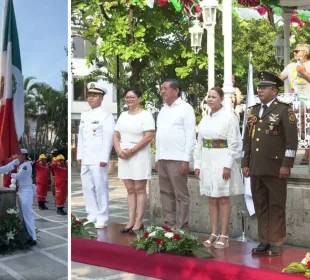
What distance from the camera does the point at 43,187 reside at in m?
3.10

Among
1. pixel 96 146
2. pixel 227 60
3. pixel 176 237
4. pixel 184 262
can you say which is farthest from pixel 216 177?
pixel 227 60

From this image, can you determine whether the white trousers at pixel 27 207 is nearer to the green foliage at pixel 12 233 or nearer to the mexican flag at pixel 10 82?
the green foliage at pixel 12 233

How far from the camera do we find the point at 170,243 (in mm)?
6004

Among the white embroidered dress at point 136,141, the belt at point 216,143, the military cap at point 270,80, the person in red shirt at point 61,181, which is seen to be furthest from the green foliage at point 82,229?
the person in red shirt at point 61,181

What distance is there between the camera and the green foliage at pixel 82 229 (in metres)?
6.96

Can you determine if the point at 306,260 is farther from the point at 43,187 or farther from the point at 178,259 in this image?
the point at 43,187

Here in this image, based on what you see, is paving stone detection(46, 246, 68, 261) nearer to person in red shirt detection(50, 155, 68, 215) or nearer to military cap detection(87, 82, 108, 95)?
person in red shirt detection(50, 155, 68, 215)

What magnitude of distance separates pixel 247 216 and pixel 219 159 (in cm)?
107

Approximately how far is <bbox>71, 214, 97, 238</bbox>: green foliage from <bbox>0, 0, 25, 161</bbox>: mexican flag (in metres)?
4.12

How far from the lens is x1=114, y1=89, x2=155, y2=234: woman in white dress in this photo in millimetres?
7188

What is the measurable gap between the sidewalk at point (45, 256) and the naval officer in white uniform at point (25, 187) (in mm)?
28

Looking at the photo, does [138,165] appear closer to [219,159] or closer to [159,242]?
[219,159]

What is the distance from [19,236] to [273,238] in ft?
11.9

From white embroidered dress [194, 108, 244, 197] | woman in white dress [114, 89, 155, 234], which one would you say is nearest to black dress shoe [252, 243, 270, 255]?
white embroidered dress [194, 108, 244, 197]
